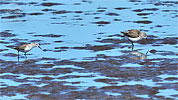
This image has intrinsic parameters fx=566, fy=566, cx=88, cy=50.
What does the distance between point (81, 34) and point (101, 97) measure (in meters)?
10.6

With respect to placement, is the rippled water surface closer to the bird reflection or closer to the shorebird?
the bird reflection

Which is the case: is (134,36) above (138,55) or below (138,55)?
above

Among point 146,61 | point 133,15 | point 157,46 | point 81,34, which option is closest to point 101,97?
point 146,61

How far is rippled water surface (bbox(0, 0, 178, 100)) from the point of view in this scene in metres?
14.3

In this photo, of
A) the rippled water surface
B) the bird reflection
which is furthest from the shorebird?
the bird reflection

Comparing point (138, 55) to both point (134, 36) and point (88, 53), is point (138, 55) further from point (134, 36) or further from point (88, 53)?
point (134, 36)

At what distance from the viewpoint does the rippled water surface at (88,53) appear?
14344 millimetres


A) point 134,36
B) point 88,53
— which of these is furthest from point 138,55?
point 134,36

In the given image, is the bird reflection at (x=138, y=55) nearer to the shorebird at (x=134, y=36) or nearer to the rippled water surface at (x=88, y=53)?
the rippled water surface at (x=88, y=53)

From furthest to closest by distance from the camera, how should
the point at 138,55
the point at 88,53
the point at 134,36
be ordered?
the point at 134,36 → the point at 88,53 → the point at 138,55

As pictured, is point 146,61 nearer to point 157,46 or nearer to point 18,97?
point 157,46

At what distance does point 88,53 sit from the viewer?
19.6 meters

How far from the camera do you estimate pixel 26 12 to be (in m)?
31.0

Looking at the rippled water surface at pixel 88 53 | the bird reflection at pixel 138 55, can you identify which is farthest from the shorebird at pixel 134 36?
the bird reflection at pixel 138 55
